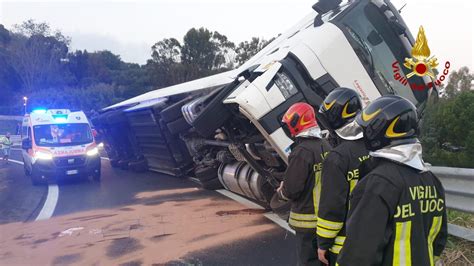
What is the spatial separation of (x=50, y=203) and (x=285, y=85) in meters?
6.17

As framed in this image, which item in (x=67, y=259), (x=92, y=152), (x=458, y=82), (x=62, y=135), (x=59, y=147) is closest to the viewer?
(x=67, y=259)

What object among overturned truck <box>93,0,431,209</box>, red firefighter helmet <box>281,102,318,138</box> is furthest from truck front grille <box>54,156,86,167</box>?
red firefighter helmet <box>281,102,318,138</box>

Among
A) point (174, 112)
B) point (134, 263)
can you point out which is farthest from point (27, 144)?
point (134, 263)

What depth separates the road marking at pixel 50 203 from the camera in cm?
749

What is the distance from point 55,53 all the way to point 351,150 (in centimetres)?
5807

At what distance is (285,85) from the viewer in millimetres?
5188

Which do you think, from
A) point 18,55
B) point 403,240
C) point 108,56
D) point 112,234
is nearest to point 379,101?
point 403,240

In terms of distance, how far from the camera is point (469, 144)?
16.1 meters

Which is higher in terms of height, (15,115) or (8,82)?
(8,82)

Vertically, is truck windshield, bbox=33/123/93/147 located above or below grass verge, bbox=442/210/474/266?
above

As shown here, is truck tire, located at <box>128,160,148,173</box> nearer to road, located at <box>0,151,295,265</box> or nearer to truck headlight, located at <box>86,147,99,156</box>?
truck headlight, located at <box>86,147,99,156</box>

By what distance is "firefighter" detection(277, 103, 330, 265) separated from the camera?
10.5 ft

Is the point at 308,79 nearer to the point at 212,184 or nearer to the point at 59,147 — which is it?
the point at 212,184

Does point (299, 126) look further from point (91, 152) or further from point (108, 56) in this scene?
point (108, 56)
